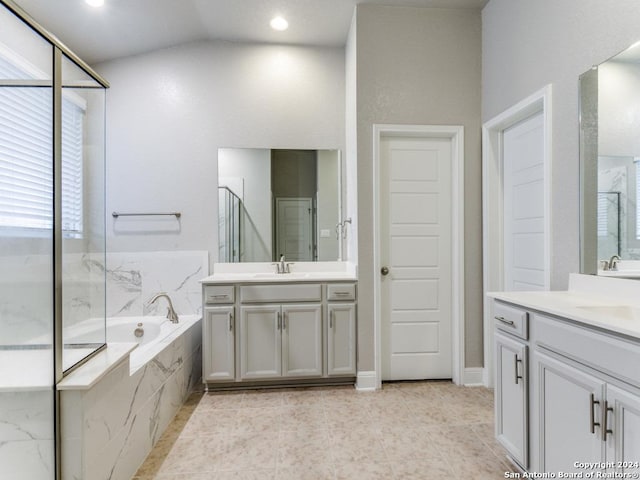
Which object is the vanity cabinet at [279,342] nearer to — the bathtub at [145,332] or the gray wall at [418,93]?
the gray wall at [418,93]

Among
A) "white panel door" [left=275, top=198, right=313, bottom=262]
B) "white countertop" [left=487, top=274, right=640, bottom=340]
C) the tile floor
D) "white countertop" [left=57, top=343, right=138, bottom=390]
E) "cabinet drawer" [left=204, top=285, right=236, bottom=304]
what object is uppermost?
"white panel door" [left=275, top=198, right=313, bottom=262]

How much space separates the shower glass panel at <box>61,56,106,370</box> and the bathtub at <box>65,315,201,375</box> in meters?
0.10

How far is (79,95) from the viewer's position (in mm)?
1651

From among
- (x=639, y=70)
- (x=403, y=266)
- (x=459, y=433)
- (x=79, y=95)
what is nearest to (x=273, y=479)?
(x=459, y=433)

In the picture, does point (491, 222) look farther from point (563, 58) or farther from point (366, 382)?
point (366, 382)

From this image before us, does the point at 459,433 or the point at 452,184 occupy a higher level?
the point at 452,184

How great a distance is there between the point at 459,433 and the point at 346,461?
2.46ft

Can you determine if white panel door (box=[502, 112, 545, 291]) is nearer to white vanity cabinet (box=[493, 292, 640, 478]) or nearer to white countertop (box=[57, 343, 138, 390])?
white vanity cabinet (box=[493, 292, 640, 478])

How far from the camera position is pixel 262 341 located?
269cm

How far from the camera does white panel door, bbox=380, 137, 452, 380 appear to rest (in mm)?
2826

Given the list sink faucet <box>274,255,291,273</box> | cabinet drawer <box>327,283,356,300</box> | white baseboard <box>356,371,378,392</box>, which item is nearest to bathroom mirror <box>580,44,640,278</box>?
cabinet drawer <box>327,283,356,300</box>

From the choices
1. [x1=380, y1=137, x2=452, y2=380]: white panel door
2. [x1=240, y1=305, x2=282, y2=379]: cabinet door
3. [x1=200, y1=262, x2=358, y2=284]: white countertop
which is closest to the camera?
[x1=240, y1=305, x2=282, y2=379]: cabinet door

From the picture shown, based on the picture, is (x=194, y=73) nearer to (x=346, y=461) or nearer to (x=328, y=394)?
(x=328, y=394)

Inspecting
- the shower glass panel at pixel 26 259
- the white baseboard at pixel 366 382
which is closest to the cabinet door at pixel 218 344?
the white baseboard at pixel 366 382
